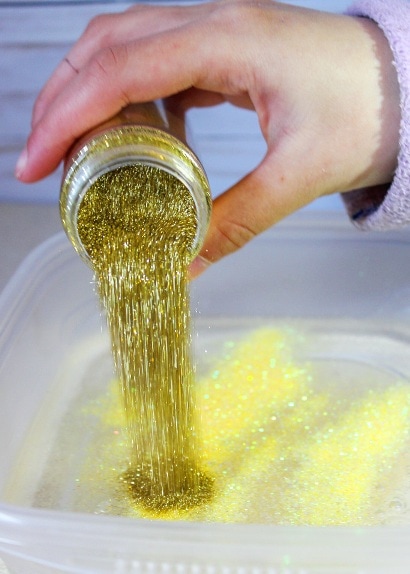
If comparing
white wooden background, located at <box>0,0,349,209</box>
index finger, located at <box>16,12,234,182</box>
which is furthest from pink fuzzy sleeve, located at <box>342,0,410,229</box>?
white wooden background, located at <box>0,0,349,209</box>

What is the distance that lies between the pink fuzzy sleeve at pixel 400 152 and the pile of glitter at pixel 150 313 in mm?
153

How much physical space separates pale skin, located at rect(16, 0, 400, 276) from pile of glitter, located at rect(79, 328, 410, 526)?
196 millimetres

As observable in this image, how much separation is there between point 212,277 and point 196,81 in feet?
1.09

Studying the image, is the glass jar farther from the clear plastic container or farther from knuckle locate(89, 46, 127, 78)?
the clear plastic container

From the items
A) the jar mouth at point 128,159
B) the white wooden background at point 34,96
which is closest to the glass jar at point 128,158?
the jar mouth at point 128,159

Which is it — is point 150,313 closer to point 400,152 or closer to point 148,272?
point 148,272

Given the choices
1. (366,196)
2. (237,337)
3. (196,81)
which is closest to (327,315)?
(237,337)

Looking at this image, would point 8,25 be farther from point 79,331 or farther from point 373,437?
point 373,437

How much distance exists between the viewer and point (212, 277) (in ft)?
2.60

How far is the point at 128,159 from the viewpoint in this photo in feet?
1.33

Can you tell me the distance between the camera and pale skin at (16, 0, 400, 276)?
464 mm

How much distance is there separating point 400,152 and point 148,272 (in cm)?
19

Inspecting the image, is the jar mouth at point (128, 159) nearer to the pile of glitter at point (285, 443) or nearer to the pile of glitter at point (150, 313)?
the pile of glitter at point (150, 313)

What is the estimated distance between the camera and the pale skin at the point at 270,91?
464 millimetres
